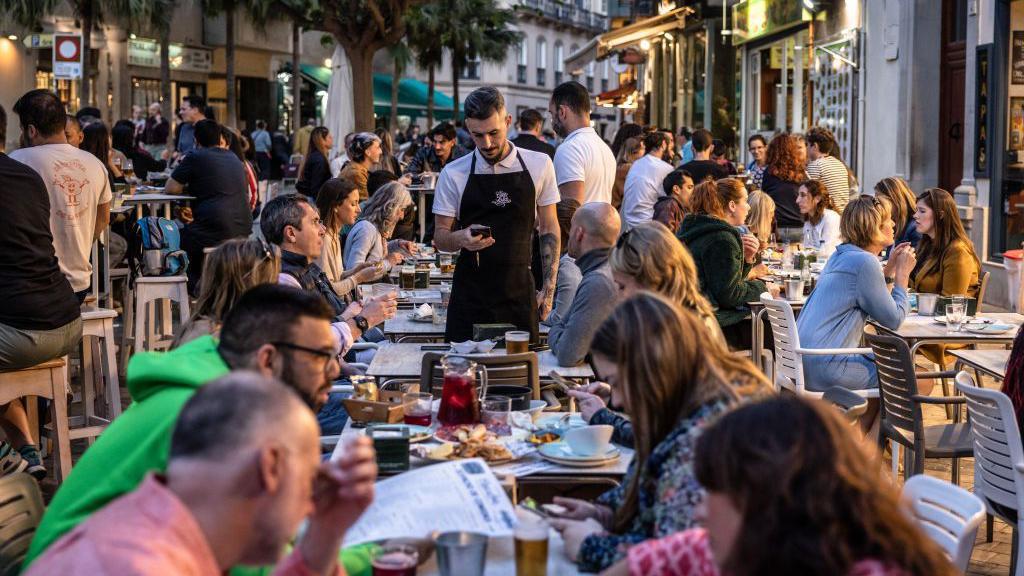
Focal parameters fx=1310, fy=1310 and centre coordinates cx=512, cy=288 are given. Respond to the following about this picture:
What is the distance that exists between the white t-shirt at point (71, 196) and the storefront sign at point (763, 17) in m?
14.4

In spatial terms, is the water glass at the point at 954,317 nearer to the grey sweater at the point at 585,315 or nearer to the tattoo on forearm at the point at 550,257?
the tattoo on forearm at the point at 550,257

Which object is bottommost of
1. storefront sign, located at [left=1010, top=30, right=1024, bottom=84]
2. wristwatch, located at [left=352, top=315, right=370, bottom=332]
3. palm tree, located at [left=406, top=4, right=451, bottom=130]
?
wristwatch, located at [left=352, top=315, right=370, bottom=332]

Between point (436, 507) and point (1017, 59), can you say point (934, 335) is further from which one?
point (1017, 59)

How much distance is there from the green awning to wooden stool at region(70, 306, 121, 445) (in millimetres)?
40547

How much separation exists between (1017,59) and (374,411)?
11083mm

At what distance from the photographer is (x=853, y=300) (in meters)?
6.99

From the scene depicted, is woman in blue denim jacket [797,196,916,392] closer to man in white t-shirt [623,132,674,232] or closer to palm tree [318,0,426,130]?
man in white t-shirt [623,132,674,232]

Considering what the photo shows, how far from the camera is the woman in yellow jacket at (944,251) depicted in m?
8.16

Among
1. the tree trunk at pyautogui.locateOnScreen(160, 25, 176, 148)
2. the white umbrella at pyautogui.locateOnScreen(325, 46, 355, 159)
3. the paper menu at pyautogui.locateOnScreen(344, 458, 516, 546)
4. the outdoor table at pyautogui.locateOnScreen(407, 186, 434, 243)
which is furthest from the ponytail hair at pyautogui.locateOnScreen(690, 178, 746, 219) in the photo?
the tree trunk at pyautogui.locateOnScreen(160, 25, 176, 148)

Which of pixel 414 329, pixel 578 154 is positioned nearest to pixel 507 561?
pixel 414 329

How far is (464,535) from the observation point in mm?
2840

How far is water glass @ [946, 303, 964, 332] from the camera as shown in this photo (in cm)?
701

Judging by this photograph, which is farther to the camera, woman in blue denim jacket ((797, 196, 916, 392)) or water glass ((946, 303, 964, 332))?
water glass ((946, 303, 964, 332))

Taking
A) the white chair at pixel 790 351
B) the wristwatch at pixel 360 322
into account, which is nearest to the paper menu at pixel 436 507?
the wristwatch at pixel 360 322
